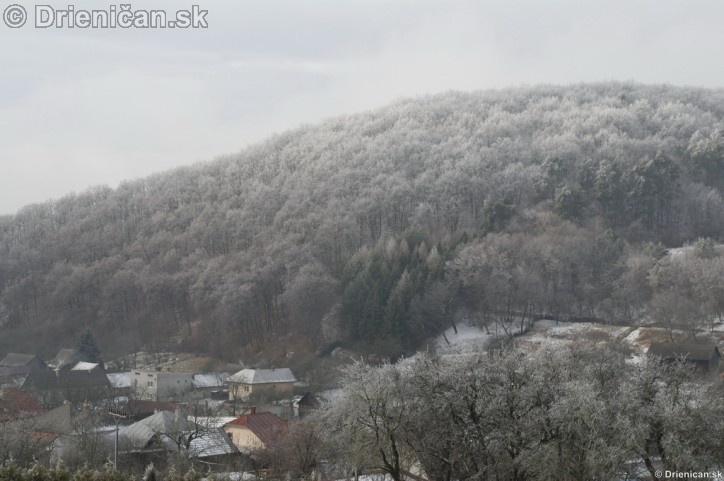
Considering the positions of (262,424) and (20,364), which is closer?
(262,424)

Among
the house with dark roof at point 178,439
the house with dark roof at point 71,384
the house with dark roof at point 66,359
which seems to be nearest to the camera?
the house with dark roof at point 178,439

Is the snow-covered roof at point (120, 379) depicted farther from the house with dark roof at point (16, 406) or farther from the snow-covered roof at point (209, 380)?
the house with dark roof at point (16, 406)

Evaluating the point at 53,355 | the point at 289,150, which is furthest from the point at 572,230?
the point at 289,150

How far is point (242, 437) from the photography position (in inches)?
1574

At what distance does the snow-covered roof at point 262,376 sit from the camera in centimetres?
5669

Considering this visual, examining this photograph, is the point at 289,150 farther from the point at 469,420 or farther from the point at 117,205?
the point at 469,420

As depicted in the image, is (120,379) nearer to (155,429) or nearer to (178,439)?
(155,429)

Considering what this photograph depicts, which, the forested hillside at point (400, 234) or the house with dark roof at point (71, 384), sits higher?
the forested hillside at point (400, 234)

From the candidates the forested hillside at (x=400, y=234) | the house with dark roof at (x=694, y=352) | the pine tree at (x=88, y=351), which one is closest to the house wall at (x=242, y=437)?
the forested hillside at (x=400, y=234)

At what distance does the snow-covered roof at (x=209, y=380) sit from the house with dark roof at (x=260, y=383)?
2.42 meters

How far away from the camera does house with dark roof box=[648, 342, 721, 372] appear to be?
46.9 meters

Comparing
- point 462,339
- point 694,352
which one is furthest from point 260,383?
point 694,352

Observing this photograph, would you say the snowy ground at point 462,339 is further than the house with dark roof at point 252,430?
Yes

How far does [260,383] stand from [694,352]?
1008 inches
